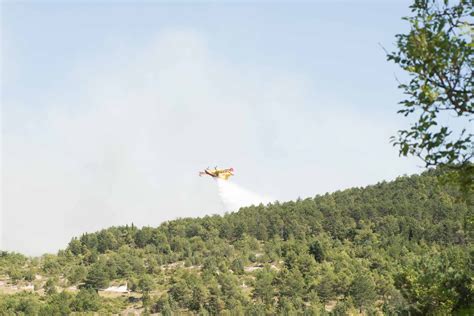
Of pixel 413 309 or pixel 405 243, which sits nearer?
pixel 413 309

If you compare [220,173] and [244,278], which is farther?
[244,278]

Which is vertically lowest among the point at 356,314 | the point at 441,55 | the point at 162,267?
the point at 356,314

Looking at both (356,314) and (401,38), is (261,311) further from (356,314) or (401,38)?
(401,38)

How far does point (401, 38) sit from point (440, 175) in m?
3.84

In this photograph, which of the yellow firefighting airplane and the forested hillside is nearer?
the yellow firefighting airplane

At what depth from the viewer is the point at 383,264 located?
6422 inches

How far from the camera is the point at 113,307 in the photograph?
5659 inches

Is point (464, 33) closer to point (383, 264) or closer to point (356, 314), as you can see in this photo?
point (356, 314)

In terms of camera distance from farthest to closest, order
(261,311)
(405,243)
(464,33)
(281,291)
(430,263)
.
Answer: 1. (405,243)
2. (281,291)
3. (261,311)
4. (430,263)
5. (464,33)

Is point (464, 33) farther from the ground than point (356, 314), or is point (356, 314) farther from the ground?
point (464, 33)

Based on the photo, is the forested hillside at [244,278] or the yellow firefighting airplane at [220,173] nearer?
the yellow firefighting airplane at [220,173]

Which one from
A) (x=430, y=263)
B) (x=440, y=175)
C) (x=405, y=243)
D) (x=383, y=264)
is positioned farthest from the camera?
(x=405, y=243)

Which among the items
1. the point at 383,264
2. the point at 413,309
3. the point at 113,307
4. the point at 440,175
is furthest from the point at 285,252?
the point at 440,175

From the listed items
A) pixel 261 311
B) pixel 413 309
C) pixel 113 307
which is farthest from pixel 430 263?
pixel 113 307
